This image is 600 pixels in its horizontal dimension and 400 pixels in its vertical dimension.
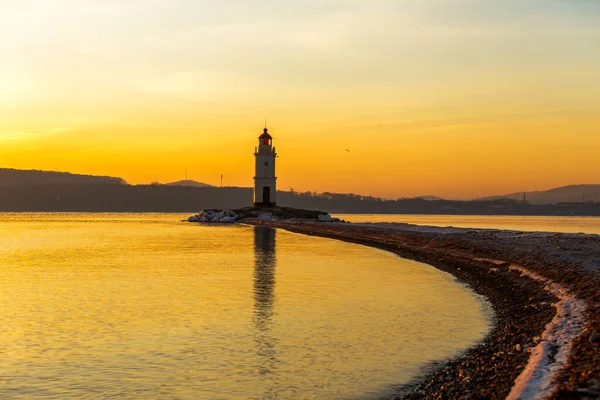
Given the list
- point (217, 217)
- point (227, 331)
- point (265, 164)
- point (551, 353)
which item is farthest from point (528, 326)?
point (217, 217)

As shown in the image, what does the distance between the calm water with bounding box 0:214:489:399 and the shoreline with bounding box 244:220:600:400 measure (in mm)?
831

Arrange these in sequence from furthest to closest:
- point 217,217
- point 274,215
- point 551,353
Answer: point 217,217 < point 274,215 < point 551,353

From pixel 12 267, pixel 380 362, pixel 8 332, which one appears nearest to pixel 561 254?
pixel 380 362

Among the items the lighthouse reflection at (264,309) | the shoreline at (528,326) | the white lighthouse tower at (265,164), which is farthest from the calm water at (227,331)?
the white lighthouse tower at (265,164)

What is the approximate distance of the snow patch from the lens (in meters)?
9.81

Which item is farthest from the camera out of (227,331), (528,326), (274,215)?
(274,215)

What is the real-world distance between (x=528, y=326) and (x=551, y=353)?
4239mm

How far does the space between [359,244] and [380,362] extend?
43.8 metres

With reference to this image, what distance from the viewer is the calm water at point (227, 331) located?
1216 centimetres

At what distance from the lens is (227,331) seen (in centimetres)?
1703

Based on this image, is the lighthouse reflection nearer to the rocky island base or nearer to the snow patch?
the snow patch

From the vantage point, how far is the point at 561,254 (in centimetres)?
2836

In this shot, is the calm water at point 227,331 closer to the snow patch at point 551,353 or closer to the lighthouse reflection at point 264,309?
the lighthouse reflection at point 264,309

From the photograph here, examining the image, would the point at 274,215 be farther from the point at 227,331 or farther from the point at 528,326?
the point at 528,326
